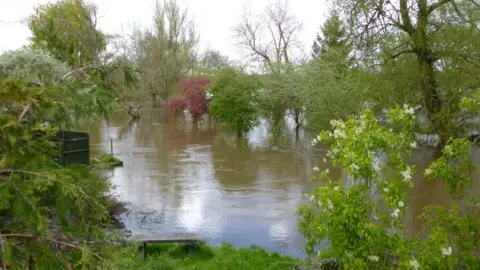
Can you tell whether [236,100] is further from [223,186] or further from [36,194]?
[36,194]

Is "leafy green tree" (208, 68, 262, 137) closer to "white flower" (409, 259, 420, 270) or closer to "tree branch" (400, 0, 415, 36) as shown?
"tree branch" (400, 0, 415, 36)

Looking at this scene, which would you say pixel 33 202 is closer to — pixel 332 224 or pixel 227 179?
pixel 332 224

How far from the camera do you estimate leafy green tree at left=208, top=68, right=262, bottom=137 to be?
81.8 feet

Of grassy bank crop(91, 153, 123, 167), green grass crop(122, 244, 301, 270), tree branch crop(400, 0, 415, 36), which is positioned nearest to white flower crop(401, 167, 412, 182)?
green grass crop(122, 244, 301, 270)

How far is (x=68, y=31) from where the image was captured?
2003 centimetres

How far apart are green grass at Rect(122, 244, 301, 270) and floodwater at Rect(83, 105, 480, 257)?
67 centimetres

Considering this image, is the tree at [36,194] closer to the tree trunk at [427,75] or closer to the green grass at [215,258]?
the green grass at [215,258]

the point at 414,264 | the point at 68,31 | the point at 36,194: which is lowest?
the point at 414,264

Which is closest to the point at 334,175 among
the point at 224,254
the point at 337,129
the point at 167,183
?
the point at 167,183

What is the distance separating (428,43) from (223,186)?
672 cm

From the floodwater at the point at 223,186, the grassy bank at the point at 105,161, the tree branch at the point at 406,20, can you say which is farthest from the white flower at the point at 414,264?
the grassy bank at the point at 105,161

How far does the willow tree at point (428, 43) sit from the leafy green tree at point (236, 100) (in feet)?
41.8

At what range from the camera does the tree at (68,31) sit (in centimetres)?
1897

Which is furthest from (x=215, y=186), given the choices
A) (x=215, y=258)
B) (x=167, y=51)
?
(x=167, y=51)
